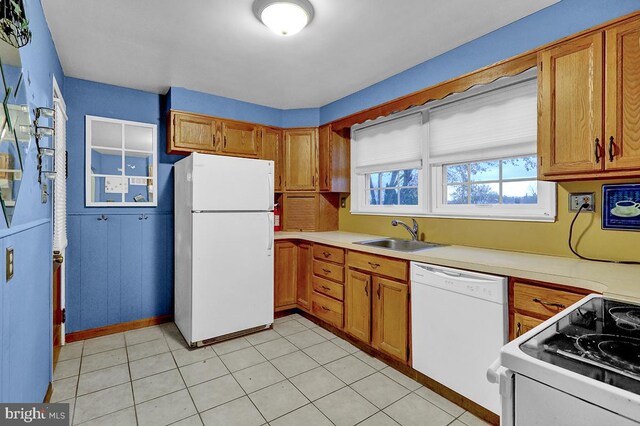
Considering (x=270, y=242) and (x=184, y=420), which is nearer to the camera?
(x=184, y=420)

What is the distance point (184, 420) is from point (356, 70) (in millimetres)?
2881

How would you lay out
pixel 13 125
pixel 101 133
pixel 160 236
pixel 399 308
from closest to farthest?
pixel 13 125 < pixel 399 308 < pixel 101 133 < pixel 160 236

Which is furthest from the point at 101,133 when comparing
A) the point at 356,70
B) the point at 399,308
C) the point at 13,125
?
the point at 399,308

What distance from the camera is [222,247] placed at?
2826 millimetres

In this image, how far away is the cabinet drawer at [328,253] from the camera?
9.55 ft

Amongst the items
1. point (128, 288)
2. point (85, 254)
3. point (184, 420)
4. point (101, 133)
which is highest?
point (101, 133)

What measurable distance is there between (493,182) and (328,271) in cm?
163

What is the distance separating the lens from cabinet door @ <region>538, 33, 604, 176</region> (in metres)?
1.65

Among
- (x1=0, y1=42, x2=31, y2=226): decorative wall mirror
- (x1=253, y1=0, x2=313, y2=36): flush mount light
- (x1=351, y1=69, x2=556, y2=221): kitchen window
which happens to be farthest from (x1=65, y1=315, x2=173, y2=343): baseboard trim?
(x1=253, y1=0, x2=313, y2=36): flush mount light

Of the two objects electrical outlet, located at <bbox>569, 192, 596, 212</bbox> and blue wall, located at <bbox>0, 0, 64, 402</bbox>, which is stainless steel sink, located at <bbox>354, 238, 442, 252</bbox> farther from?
blue wall, located at <bbox>0, 0, 64, 402</bbox>

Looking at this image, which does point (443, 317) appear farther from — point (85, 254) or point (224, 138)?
point (85, 254)

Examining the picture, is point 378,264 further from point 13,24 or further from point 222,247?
point 13,24

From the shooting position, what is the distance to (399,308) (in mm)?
2314

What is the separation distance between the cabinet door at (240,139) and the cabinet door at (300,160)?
1.27 feet
